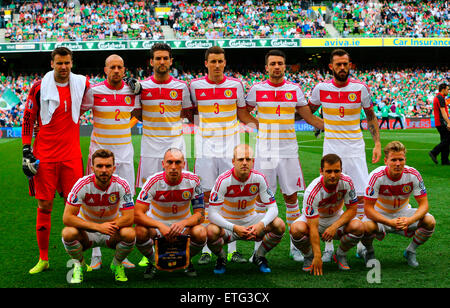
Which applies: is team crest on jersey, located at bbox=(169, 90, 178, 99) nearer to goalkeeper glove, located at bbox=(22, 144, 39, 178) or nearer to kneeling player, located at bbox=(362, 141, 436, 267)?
goalkeeper glove, located at bbox=(22, 144, 39, 178)

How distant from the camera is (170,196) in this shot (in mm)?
4629

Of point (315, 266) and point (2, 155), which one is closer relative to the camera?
point (315, 266)

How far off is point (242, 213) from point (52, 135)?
196 centimetres

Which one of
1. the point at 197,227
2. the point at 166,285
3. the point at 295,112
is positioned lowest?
the point at 166,285

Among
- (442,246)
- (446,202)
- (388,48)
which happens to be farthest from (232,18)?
(442,246)

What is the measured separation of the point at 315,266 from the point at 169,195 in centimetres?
144

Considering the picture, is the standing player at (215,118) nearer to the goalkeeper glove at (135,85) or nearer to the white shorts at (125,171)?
the goalkeeper glove at (135,85)

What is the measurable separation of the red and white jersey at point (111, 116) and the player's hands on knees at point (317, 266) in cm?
214

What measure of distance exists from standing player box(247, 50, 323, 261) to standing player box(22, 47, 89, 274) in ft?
6.20

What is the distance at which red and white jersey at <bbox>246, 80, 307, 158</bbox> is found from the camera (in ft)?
17.5

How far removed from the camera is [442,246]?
5262mm

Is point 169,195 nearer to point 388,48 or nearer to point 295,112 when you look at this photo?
point 295,112

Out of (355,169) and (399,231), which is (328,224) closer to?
(399,231)

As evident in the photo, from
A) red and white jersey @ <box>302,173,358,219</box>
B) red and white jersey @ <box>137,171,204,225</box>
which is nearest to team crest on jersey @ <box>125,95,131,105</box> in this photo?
red and white jersey @ <box>137,171,204,225</box>
